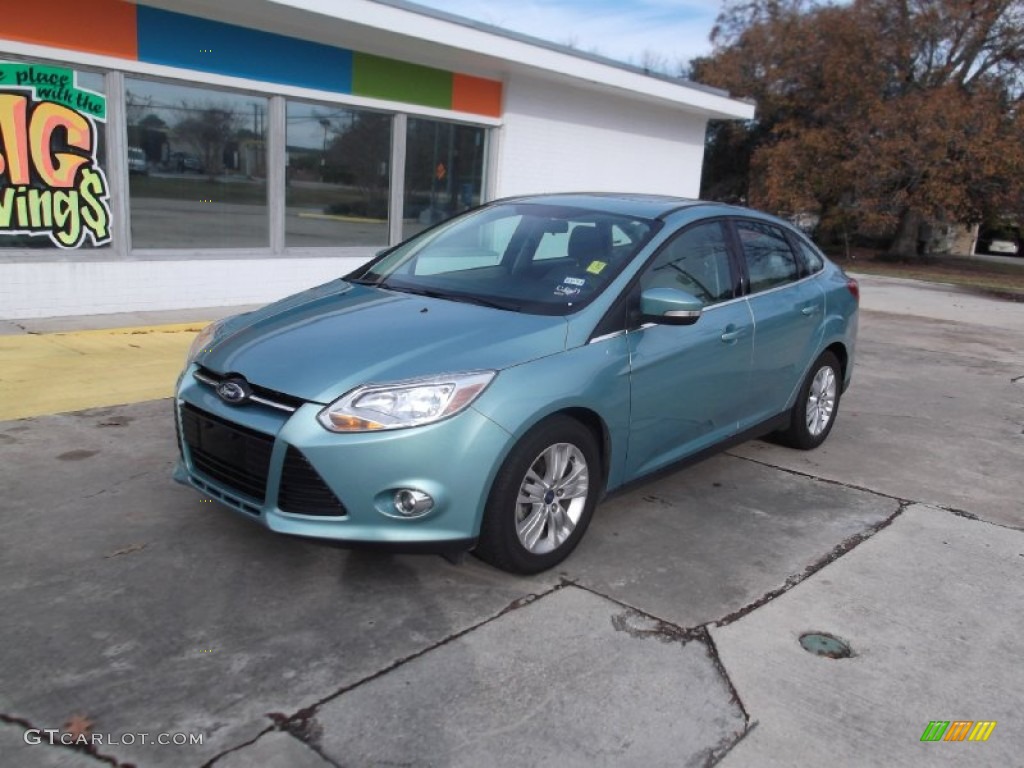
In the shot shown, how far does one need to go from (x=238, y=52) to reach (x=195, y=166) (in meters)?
1.36

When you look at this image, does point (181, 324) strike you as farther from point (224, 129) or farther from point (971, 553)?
point (971, 553)

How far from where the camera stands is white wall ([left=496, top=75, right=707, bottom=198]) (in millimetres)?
12820

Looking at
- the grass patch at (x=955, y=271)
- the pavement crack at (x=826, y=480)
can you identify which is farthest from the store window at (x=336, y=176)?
the grass patch at (x=955, y=271)

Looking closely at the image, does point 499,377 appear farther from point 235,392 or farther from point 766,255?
point 766,255

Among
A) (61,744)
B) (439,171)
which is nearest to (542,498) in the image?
(61,744)

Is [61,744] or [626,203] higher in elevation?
[626,203]

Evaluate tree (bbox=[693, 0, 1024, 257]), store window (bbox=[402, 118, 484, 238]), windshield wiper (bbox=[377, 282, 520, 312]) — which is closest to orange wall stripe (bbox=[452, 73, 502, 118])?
store window (bbox=[402, 118, 484, 238])

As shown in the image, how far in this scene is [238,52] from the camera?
9.32 m

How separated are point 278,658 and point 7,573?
1334 millimetres

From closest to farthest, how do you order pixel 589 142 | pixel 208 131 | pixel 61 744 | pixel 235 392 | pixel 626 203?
1. pixel 61 744
2. pixel 235 392
3. pixel 626 203
4. pixel 208 131
5. pixel 589 142

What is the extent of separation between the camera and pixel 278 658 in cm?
296

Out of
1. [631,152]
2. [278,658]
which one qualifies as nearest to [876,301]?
[631,152]

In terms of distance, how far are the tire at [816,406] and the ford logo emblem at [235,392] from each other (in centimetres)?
356

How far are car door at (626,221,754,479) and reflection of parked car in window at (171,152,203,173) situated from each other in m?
6.61
